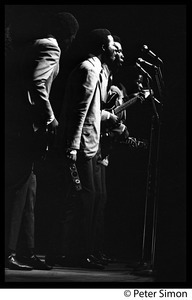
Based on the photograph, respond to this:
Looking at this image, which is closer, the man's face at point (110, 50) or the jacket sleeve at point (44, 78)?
the jacket sleeve at point (44, 78)

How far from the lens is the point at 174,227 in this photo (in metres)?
3.28

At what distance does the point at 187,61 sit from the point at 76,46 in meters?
0.59

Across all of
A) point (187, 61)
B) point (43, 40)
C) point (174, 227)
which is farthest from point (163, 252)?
point (43, 40)

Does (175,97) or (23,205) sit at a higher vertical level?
(175,97)

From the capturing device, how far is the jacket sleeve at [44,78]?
3301mm

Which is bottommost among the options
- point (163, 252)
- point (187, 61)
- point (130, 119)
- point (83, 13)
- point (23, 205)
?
point (163, 252)

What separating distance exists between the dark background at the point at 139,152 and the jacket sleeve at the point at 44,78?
0.15 ft

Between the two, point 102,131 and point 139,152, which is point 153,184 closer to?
point 139,152

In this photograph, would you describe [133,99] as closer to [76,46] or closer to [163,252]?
[76,46]

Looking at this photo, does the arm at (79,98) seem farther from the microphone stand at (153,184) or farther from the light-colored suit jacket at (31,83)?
the microphone stand at (153,184)

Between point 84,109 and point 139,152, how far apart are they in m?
0.37

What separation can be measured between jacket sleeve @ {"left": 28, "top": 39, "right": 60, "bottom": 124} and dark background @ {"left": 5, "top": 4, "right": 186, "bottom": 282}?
45mm

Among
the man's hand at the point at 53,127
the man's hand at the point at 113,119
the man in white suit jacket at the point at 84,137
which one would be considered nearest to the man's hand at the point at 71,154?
the man in white suit jacket at the point at 84,137

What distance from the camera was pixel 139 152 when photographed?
338cm
